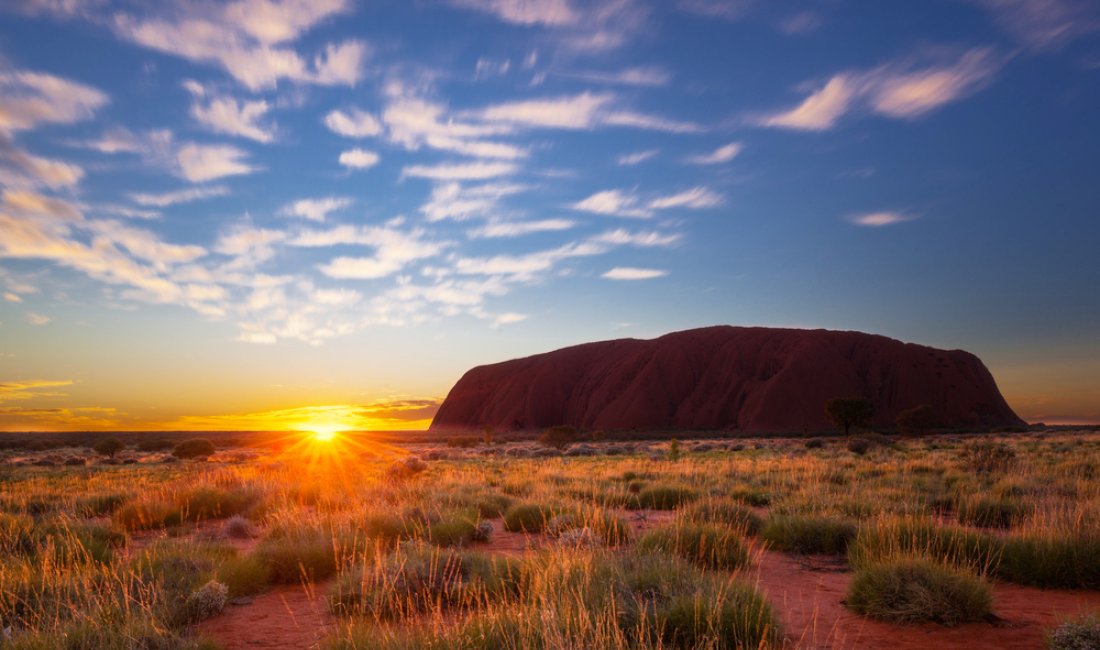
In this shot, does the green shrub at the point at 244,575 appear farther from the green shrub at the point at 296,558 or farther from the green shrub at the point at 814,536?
the green shrub at the point at 814,536

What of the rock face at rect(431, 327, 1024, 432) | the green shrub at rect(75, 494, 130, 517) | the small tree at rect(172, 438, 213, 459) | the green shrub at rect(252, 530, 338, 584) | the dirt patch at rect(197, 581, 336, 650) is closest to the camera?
the dirt patch at rect(197, 581, 336, 650)

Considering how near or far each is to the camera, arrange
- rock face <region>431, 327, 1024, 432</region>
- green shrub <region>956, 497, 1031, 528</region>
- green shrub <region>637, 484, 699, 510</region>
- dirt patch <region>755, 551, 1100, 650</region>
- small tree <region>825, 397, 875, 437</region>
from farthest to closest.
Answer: rock face <region>431, 327, 1024, 432</region>
small tree <region>825, 397, 875, 437</region>
green shrub <region>637, 484, 699, 510</region>
green shrub <region>956, 497, 1031, 528</region>
dirt patch <region>755, 551, 1100, 650</region>

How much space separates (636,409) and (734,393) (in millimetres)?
14653

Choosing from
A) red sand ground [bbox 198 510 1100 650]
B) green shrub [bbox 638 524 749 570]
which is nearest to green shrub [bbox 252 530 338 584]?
red sand ground [bbox 198 510 1100 650]

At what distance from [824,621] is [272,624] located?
5.15 meters

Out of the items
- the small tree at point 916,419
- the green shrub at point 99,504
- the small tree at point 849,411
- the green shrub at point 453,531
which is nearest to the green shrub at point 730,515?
the green shrub at point 453,531

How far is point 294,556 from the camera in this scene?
7203 mm

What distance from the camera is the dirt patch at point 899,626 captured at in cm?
462

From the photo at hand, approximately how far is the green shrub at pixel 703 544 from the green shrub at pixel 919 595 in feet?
4.85

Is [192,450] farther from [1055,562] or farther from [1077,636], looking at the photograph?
[1077,636]

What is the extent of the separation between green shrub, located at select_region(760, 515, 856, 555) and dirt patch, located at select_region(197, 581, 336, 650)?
6.21 meters

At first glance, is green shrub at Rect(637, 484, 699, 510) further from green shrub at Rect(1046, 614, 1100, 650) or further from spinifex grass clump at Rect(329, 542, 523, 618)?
green shrub at Rect(1046, 614, 1100, 650)

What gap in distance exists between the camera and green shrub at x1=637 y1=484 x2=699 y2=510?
12.4m

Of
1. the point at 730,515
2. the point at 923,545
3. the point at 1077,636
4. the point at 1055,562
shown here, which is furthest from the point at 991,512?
the point at 1077,636
